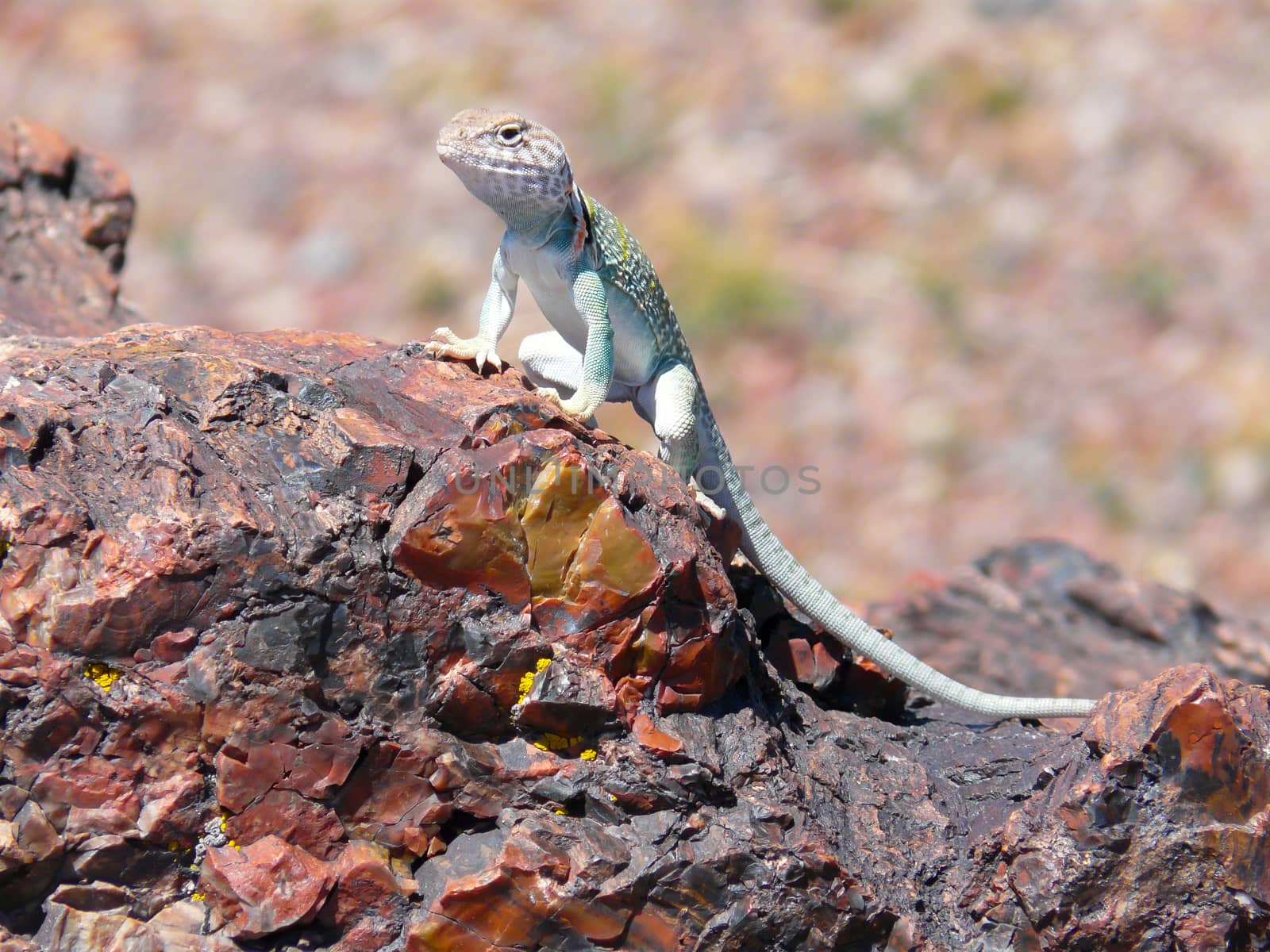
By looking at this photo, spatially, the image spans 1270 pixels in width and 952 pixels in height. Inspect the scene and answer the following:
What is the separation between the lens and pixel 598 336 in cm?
491

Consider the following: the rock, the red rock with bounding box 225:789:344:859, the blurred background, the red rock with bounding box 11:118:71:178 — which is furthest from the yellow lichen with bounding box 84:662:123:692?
the blurred background

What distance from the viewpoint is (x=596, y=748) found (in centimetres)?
397

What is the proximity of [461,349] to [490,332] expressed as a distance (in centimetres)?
23

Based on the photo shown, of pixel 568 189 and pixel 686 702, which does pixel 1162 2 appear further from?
pixel 686 702

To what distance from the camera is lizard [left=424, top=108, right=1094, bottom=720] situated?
485cm

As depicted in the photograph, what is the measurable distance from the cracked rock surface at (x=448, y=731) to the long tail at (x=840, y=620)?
1.65 feet

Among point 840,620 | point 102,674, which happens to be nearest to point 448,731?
point 102,674

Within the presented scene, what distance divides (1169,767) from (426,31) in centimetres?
1832

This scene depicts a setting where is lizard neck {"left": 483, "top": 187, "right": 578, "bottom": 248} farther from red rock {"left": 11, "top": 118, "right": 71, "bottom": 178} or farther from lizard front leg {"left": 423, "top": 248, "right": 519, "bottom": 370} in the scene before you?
red rock {"left": 11, "top": 118, "right": 71, "bottom": 178}

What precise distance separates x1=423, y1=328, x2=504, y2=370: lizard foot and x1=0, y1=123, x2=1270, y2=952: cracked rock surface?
21cm

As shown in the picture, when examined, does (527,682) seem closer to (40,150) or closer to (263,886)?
(263,886)

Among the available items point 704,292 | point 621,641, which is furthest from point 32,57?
point 621,641

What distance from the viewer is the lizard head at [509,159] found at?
4809 millimetres

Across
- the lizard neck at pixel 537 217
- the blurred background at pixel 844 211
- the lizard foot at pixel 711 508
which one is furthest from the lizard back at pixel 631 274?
the blurred background at pixel 844 211
